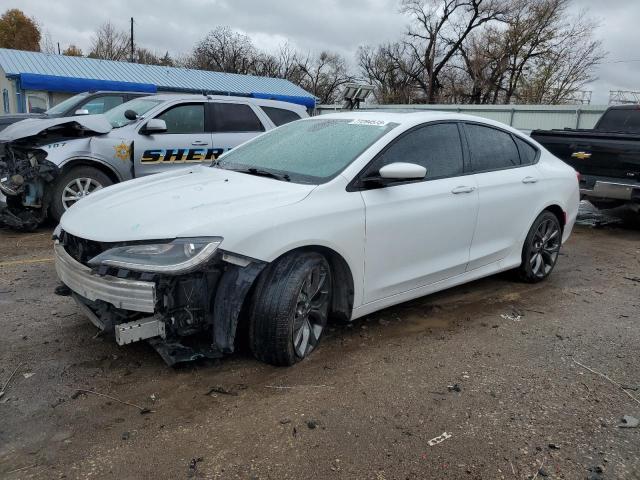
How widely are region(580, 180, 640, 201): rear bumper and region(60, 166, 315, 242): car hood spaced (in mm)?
5999

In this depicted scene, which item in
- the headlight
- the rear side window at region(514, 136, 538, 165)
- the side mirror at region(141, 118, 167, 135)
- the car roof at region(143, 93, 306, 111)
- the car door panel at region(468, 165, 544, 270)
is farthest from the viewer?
the car roof at region(143, 93, 306, 111)

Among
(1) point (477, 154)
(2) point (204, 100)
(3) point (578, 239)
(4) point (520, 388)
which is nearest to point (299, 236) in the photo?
(4) point (520, 388)

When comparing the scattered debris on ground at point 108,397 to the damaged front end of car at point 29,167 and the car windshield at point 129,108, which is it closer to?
the damaged front end of car at point 29,167

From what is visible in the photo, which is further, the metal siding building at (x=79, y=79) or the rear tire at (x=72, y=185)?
the metal siding building at (x=79, y=79)

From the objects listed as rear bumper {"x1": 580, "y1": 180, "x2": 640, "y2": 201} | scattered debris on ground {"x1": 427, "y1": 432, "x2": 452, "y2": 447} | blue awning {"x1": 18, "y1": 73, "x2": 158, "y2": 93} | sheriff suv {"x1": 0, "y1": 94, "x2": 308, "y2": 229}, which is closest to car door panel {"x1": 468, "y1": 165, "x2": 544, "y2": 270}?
scattered debris on ground {"x1": 427, "y1": 432, "x2": 452, "y2": 447}

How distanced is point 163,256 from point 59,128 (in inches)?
193

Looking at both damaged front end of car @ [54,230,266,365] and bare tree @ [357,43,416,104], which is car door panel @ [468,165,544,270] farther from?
bare tree @ [357,43,416,104]

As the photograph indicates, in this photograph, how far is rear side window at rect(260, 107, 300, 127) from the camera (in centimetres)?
842

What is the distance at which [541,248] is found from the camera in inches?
208

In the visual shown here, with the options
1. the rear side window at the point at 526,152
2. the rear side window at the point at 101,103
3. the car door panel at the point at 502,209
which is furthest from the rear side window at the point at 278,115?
the car door panel at the point at 502,209

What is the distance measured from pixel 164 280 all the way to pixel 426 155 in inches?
89.1

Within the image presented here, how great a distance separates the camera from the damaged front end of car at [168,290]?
2.81 meters

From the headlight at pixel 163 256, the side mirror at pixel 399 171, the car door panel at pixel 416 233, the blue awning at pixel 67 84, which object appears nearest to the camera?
the headlight at pixel 163 256

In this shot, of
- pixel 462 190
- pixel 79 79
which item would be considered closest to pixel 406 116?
pixel 462 190
